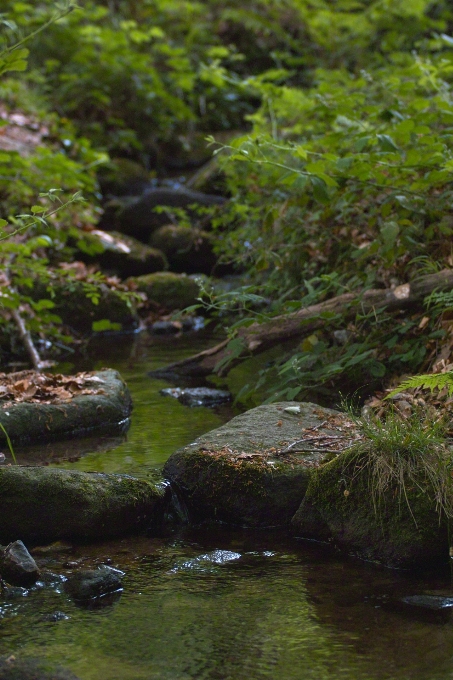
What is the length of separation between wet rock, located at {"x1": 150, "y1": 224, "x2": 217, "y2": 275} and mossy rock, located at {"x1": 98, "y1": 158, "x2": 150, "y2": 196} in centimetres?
237

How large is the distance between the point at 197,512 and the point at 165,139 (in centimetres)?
1278

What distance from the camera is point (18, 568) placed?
9.52 ft

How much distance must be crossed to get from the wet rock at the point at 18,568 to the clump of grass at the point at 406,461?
1.40 meters

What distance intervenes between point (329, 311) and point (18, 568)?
9.08 feet

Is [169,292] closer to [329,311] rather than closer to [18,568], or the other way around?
[329,311]

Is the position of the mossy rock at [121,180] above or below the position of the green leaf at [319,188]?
below

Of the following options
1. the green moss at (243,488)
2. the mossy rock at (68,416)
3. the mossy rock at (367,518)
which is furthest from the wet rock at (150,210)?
the mossy rock at (367,518)

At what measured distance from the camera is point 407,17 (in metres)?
14.8

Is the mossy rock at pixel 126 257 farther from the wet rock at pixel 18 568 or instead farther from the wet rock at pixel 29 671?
the wet rock at pixel 29 671

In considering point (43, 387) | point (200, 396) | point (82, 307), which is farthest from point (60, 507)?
point (82, 307)

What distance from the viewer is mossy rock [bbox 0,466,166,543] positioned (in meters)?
3.39

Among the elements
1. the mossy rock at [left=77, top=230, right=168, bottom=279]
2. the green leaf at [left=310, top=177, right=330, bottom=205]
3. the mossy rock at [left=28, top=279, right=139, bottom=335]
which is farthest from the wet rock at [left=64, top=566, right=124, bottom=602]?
the mossy rock at [left=77, top=230, right=168, bottom=279]

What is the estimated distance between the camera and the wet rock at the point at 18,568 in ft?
9.52

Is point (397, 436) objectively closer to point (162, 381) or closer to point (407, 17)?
point (162, 381)
